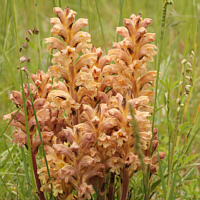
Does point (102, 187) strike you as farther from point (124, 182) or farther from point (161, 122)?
point (161, 122)

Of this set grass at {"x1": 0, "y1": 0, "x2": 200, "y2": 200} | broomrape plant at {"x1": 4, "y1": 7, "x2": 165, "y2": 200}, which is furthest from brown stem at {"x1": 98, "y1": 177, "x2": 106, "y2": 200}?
grass at {"x1": 0, "y1": 0, "x2": 200, "y2": 200}

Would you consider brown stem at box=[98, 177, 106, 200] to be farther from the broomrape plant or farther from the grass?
the grass

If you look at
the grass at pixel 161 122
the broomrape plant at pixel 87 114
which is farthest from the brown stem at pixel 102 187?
the grass at pixel 161 122

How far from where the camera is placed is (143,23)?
1.58m

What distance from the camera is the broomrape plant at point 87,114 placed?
140cm

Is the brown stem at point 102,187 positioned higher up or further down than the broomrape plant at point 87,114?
further down

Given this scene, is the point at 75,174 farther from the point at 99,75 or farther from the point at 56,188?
the point at 99,75

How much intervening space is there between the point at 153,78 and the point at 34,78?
622mm

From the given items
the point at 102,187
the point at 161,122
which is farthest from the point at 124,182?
the point at 161,122

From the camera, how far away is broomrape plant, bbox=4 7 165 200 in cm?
140

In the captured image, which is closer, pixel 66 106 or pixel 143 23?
pixel 66 106

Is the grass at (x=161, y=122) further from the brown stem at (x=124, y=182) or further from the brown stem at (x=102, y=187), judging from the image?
the brown stem at (x=102, y=187)

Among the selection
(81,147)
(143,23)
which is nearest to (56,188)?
(81,147)

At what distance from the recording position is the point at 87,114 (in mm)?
1439
